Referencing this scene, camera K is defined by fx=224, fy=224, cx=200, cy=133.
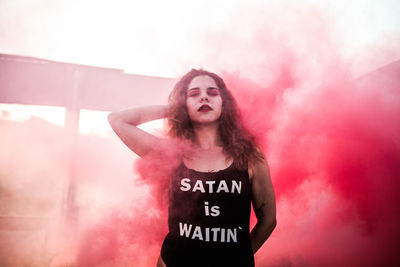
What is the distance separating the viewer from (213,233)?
61.7 inches

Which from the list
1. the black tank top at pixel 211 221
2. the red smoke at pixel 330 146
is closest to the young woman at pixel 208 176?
the black tank top at pixel 211 221

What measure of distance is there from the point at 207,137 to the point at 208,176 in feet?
1.40

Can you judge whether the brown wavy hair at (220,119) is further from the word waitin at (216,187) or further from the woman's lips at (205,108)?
the word waitin at (216,187)

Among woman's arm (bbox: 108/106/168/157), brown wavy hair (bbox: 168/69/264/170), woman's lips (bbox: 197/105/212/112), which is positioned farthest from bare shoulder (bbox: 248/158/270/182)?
woman's arm (bbox: 108/106/168/157)

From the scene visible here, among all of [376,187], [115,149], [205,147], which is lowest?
[376,187]

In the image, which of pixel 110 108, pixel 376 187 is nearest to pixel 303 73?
pixel 376 187

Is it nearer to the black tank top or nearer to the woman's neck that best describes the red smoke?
the woman's neck

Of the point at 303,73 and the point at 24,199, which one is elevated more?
the point at 303,73

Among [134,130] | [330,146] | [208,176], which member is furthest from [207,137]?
[330,146]

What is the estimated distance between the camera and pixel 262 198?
5.98 ft

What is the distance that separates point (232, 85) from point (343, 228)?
8.90ft

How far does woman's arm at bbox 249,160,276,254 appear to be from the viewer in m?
1.78

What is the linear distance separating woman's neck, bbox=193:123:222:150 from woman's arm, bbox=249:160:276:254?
388 millimetres

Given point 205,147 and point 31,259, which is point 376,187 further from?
point 31,259
